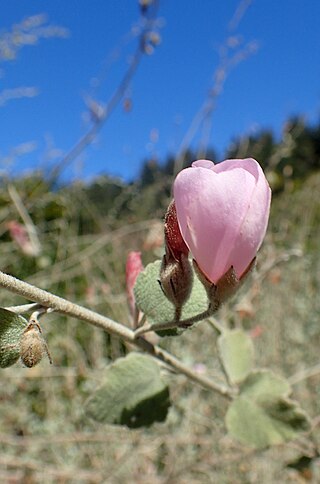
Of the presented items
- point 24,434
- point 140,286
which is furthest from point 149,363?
point 24,434

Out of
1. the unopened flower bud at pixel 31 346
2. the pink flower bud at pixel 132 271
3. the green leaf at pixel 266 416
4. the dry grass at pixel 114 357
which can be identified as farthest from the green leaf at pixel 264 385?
the dry grass at pixel 114 357

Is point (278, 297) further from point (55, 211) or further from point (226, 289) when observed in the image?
point (226, 289)

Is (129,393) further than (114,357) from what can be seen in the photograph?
No

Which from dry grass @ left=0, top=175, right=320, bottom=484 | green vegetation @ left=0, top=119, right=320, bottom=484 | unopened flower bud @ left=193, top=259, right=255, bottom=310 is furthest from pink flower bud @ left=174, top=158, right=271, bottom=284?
dry grass @ left=0, top=175, right=320, bottom=484

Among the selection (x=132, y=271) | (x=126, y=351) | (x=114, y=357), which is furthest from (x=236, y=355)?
(x=126, y=351)

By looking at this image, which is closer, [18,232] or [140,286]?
[140,286]

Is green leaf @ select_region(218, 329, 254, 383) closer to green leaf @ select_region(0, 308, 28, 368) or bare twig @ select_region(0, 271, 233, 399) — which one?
bare twig @ select_region(0, 271, 233, 399)

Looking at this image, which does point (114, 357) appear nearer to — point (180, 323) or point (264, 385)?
point (264, 385)
